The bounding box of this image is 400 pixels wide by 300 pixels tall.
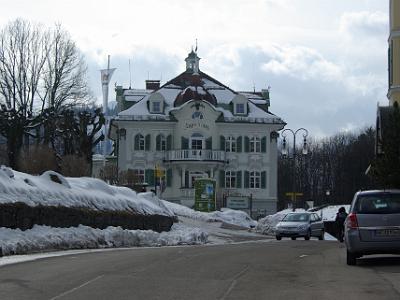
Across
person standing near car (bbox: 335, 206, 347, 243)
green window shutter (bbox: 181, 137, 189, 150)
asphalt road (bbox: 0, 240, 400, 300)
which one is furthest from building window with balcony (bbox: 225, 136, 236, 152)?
asphalt road (bbox: 0, 240, 400, 300)

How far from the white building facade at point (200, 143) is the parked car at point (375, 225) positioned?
6013cm

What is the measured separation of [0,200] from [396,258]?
11913 millimetres

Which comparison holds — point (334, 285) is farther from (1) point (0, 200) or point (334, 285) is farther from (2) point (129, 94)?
(2) point (129, 94)

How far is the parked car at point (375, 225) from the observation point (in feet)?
55.9

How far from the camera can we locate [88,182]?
35.5 m

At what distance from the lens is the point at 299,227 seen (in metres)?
39.3

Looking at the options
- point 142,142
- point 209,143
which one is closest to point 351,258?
point 209,143

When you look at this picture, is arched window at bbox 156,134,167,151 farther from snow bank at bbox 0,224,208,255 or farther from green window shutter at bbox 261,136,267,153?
snow bank at bbox 0,224,208,255

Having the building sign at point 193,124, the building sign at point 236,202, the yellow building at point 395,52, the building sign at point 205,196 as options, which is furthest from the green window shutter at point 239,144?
the yellow building at point 395,52

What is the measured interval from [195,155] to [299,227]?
3982 centimetres

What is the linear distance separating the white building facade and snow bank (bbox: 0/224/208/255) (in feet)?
142

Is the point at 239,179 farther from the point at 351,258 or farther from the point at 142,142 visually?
the point at 351,258

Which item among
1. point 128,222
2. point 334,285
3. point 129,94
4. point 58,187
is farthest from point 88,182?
point 129,94

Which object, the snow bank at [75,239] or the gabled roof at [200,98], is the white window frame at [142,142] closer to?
the gabled roof at [200,98]
